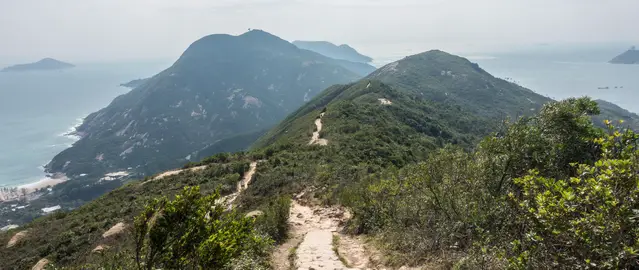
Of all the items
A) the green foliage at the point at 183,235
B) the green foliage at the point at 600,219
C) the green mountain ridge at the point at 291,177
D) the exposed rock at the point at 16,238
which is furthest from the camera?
the exposed rock at the point at 16,238

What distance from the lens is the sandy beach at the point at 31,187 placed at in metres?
162

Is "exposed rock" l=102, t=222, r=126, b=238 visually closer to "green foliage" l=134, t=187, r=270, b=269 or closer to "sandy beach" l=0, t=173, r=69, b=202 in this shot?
"green foliage" l=134, t=187, r=270, b=269

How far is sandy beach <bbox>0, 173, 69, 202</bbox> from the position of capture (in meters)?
162

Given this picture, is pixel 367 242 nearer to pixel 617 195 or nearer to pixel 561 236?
pixel 561 236

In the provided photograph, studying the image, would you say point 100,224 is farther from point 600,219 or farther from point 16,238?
point 600,219

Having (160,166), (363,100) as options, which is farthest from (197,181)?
(160,166)

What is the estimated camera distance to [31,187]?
176250 millimetres

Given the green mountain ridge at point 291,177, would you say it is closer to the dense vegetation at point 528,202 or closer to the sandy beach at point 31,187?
the dense vegetation at point 528,202

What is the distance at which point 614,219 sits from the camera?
12.3ft

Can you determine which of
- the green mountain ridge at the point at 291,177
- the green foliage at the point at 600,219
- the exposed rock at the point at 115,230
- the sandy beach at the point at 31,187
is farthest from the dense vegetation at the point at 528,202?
the sandy beach at the point at 31,187

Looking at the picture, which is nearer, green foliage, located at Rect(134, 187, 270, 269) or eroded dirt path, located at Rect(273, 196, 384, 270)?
green foliage, located at Rect(134, 187, 270, 269)

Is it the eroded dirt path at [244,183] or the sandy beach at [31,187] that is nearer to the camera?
the eroded dirt path at [244,183]

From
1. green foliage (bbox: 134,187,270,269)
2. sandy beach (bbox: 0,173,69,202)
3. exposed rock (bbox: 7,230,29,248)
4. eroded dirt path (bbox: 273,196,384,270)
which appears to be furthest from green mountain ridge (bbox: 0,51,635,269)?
sandy beach (bbox: 0,173,69,202)

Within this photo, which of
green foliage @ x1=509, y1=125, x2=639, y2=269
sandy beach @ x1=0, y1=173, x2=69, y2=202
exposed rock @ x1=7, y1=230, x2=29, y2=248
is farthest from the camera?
sandy beach @ x1=0, y1=173, x2=69, y2=202
